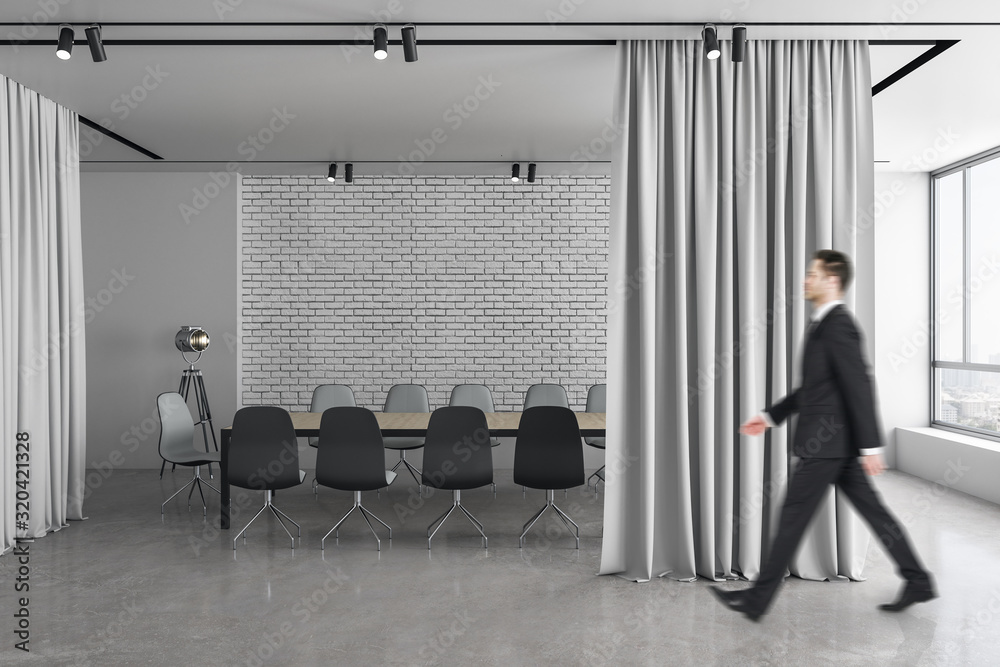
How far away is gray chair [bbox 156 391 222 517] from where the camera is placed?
5.41 metres

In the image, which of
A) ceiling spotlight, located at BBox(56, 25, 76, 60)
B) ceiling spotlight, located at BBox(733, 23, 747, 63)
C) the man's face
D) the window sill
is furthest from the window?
ceiling spotlight, located at BBox(56, 25, 76, 60)

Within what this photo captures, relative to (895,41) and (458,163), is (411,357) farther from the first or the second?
(895,41)

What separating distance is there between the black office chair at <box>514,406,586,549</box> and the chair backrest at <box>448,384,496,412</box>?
1.96 meters

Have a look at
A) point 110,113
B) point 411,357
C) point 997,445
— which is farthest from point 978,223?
point 110,113

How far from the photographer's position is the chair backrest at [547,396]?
6.52 meters

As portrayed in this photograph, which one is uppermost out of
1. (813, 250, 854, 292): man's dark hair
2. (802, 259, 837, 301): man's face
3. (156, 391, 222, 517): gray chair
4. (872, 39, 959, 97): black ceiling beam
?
(872, 39, 959, 97): black ceiling beam

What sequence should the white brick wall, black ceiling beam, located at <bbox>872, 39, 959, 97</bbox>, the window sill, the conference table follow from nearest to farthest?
1. black ceiling beam, located at <bbox>872, 39, 959, 97</bbox>
2. the conference table
3. the window sill
4. the white brick wall

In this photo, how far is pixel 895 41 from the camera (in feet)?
13.6

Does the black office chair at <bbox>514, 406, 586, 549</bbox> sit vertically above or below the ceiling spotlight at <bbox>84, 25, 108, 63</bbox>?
below

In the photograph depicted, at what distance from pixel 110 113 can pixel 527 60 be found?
3.37 meters

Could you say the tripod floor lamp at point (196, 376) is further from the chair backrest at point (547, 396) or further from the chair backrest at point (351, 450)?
the chair backrest at point (547, 396)

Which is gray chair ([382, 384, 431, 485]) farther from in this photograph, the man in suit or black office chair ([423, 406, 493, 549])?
the man in suit

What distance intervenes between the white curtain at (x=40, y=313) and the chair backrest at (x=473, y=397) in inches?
122

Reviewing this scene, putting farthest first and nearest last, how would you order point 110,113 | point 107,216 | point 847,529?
point 107,216
point 110,113
point 847,529
